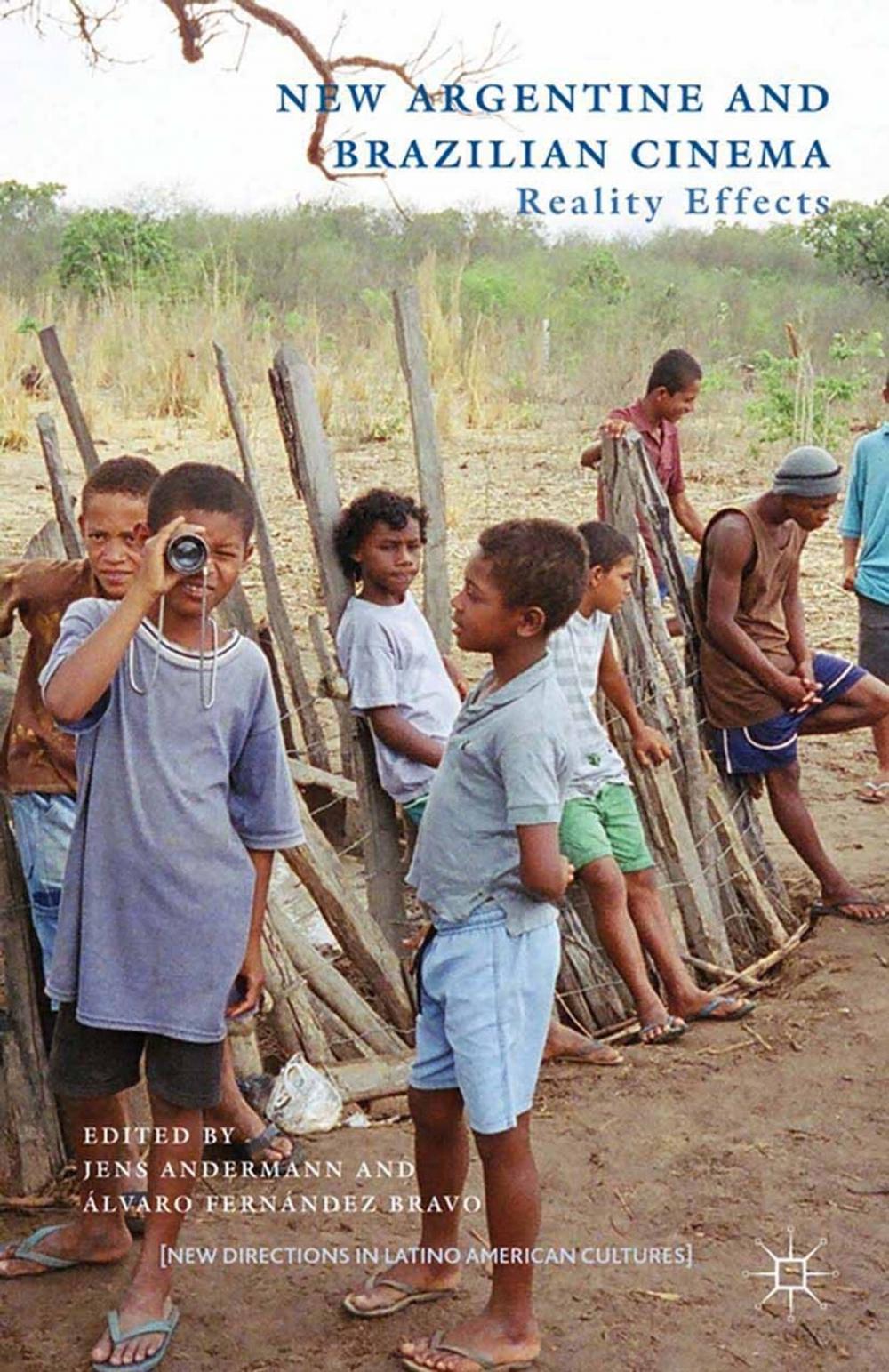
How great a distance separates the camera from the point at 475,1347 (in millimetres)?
2756

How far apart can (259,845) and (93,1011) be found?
0.39m

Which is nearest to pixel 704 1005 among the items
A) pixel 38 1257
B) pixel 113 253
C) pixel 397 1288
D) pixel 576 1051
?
pixel 576 1051

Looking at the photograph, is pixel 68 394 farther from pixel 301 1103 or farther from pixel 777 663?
pixel 777 663

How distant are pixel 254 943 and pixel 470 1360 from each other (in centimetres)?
76

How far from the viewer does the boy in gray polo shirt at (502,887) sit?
2725 mm

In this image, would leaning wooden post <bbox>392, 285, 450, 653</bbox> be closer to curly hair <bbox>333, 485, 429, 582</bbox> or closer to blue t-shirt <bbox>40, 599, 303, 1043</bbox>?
curly hair <bbox>333, 485, 429, 582</bbox>

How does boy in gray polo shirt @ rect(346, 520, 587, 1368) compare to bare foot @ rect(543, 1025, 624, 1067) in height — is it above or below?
above

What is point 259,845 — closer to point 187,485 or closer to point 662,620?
point 187,485

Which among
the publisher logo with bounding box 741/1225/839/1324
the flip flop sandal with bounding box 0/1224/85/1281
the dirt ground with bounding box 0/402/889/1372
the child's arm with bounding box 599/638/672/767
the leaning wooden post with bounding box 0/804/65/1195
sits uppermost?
the child's arm with bounding box 599/638/672/767

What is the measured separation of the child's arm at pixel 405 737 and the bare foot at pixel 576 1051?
72cm

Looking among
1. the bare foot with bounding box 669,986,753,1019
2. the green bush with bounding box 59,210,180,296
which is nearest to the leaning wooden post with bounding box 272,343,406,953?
the bare foot with bounding box 669,986,753,1019

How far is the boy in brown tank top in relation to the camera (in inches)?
188

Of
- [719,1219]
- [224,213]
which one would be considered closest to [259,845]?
[719,1219]

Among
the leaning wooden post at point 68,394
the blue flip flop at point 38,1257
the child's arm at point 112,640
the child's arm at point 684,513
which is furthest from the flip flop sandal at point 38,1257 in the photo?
the child's arm at point 684,513
